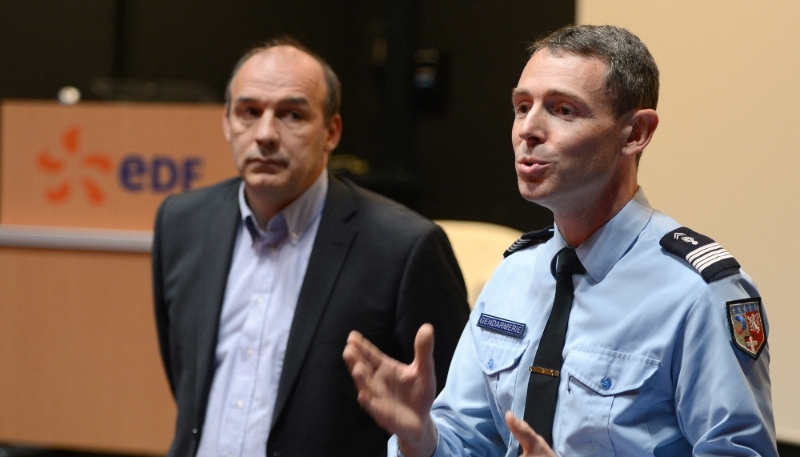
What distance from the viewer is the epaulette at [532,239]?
166 centimetres

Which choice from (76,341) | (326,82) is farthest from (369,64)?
(326,82)

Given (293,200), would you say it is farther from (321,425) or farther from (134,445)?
(134,445)

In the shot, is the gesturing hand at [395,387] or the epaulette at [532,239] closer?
the gesturing hand at [395,387]

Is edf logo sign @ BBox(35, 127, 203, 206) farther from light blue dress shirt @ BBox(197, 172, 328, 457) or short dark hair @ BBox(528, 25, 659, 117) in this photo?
short dark hair @ BBox(528, 25, 659, 117)

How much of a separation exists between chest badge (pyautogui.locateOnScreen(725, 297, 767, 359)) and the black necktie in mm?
263

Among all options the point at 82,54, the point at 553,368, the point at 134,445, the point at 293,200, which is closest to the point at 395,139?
the point at 82,54

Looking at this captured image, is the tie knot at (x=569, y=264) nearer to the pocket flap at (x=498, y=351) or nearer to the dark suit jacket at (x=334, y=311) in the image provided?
the pocket flap at (x=498, y=351)

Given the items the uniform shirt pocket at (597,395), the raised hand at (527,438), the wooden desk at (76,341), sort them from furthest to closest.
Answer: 1. the wooden desk at (76,341)
2. the uniform shirt pocket at (597,395)
3. the raised hand at (527,438)

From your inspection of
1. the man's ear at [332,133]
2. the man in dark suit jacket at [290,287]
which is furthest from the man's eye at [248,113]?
the man's ear at [332,133]

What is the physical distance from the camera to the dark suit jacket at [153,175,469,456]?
81.8 inches

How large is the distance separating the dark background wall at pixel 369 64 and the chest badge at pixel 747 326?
9.91 feet

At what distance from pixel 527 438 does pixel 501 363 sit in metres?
0.26

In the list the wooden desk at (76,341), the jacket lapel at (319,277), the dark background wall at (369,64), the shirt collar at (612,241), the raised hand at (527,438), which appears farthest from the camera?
the dark background wall at (369,64)

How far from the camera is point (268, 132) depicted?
220 centimetres
